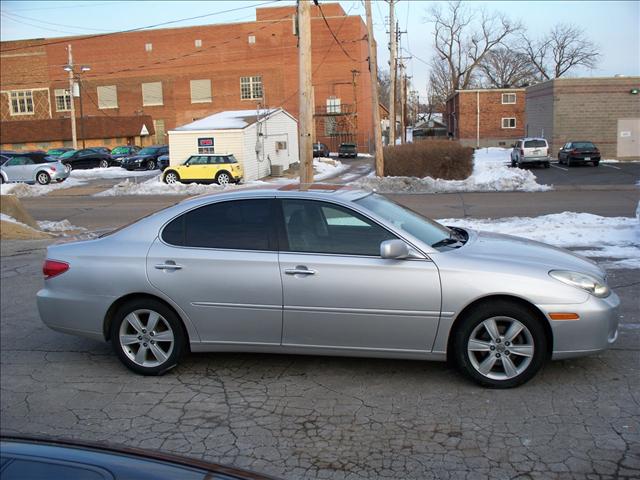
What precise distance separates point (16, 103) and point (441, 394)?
8496 cm

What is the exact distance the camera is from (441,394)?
488 cm

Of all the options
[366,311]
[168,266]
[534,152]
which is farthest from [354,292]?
[534,152]

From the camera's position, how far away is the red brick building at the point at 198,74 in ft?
237

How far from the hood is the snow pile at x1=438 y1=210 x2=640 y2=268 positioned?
415cm

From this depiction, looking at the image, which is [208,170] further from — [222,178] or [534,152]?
[534,152]

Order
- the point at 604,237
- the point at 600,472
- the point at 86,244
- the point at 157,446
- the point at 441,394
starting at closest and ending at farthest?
the point at 600,472 → the point at 157,446 → the point at 441,394 → the point at 86,244 → the point at 604,237

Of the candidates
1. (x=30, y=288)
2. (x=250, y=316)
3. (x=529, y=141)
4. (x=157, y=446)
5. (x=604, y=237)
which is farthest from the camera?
(x=529, y=141)

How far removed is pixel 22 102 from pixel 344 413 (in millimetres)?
84231

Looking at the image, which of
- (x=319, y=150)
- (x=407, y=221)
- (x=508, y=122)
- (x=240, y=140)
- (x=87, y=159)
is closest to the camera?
(x=407, y=221)

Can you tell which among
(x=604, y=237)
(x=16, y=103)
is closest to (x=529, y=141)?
(x=604, y=237)

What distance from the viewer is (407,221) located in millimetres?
5574

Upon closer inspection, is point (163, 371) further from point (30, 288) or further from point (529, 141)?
point (529, 141)

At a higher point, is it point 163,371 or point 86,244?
point 86,244

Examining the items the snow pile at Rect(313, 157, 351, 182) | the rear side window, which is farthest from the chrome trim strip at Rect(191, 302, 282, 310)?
the rear side window
